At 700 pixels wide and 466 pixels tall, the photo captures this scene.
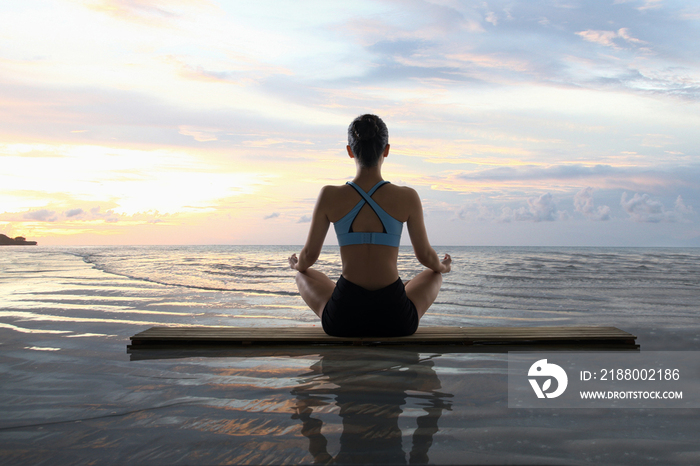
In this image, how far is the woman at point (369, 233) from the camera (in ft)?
11.6

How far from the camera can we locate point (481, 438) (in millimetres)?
2117

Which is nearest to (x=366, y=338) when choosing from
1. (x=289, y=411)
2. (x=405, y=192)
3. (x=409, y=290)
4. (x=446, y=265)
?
(x=409, y=290)

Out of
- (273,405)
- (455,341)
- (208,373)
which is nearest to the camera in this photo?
→ (273,405)

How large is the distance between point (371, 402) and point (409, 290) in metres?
1.59

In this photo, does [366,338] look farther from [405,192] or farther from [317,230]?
[405,192]

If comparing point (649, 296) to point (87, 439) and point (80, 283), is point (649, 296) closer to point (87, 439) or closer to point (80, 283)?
point (87, 439)

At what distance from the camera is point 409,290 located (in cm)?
402

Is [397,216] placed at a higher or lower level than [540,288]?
higher

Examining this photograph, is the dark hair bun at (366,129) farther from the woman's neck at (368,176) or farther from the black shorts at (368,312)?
the black shorts at (368,312)

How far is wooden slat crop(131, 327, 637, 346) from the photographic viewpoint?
396cm

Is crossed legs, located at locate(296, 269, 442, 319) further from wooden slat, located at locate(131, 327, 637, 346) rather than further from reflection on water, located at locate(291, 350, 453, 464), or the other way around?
reflection on water, located at locate(291, 350, 453, 464)

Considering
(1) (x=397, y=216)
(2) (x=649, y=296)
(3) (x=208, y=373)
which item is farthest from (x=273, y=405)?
(2) (x=649, y=296)

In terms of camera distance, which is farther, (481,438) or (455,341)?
(455,341)

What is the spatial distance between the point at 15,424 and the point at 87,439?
525 millimetres
